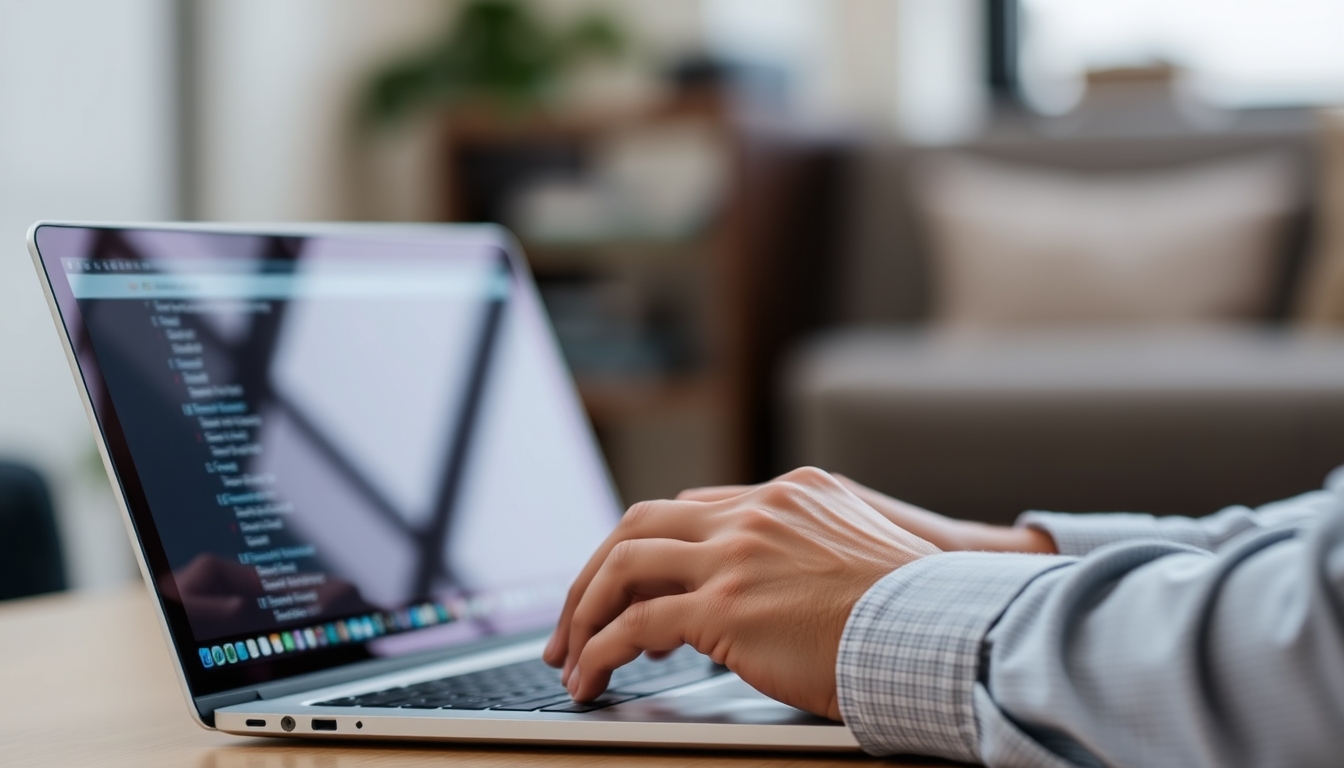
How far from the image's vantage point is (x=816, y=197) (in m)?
3.18

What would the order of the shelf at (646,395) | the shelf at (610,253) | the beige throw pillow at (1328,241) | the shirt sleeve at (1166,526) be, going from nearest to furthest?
1. the shirt sleeve at (1166,526)
2. the beige throw pillow at (1328,241)
3. the shelf at (646,395)
4. the shelf at (610,253)

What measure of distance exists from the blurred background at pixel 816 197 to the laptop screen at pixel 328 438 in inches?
51.2

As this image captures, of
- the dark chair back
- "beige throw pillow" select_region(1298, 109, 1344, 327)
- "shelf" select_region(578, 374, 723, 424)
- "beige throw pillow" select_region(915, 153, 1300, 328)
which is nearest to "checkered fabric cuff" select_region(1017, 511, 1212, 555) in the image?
the dark chair back

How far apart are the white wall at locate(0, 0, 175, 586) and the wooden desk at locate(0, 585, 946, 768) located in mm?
1534

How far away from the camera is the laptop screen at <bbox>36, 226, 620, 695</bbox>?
22.7 inches

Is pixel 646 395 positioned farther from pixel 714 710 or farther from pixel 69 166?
pixel 714 710

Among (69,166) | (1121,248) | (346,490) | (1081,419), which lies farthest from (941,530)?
(69,166)

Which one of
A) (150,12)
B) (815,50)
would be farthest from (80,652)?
(815,50)

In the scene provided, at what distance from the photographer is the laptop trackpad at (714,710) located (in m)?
0.52

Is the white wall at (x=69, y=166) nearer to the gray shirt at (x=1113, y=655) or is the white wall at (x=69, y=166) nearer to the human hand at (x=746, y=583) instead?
the human hand at (x=746, y=583)

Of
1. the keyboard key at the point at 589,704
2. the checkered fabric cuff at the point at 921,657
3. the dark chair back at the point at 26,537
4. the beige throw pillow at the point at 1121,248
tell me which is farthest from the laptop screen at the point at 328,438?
the beige throw pillow at the point at 1121,248

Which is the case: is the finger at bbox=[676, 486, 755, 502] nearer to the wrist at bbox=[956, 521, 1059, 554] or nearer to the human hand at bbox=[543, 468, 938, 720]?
the human hand at bbox=[543, 468, 938, 720]

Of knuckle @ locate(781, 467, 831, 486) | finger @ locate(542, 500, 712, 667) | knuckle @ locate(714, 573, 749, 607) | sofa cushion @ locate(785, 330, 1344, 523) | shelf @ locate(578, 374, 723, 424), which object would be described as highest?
knuckle @ locate(781, 467, 831, 486)

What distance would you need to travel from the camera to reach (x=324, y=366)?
68 centimetres
